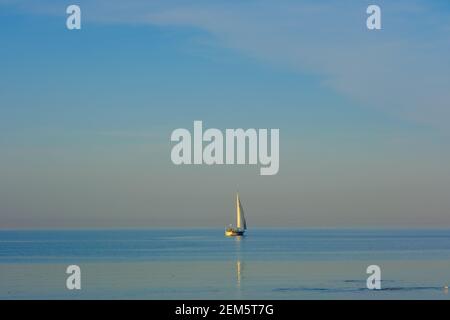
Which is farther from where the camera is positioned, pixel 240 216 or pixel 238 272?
pixel 240 216

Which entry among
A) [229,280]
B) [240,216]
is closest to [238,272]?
[229,280]

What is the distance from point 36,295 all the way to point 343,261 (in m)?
49.8

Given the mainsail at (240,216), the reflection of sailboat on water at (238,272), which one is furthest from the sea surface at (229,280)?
the mainsail at (240,216)

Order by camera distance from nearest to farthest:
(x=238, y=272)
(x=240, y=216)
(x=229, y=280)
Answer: (x=229, y=280) → (x=238, y=272) → (x=240, y=216)

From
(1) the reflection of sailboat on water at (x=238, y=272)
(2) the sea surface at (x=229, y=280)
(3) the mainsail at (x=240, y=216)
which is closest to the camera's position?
(2) the sea surface at (x=229, y=280)

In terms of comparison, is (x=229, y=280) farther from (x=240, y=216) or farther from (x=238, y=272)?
(x=240, y=216)

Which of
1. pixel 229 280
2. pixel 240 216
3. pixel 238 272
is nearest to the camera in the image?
pixel 229 280

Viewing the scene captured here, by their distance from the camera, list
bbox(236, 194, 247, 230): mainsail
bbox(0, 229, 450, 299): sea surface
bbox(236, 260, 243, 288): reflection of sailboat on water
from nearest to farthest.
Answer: bbox(0, 229, 450, 299): sea surface
bbox(236, 260, 243, 288): reflection of sailboat on water
bbox(236, 194, 247, 230): mainsail

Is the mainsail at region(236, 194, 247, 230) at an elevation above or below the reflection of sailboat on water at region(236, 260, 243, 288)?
above

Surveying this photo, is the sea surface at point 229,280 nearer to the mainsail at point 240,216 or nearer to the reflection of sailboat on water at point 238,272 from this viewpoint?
the reflection of sailboat on water at point 238,272

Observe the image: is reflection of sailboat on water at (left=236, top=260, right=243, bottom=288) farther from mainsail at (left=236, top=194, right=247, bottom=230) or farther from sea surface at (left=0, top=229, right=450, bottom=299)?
mainsail at (left=236, top=194, right=247, bottom=230)

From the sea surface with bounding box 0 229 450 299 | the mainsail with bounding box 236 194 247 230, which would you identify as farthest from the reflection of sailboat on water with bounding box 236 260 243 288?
the mainsail with bounding box 236 194 247 230
